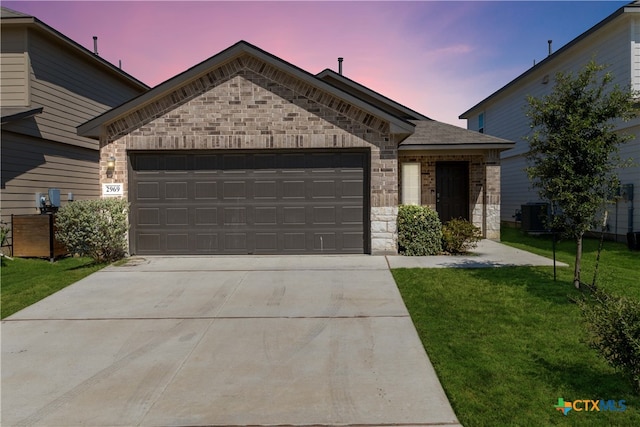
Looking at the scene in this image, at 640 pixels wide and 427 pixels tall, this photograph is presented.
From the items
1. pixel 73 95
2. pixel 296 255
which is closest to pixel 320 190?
pixel 296 255

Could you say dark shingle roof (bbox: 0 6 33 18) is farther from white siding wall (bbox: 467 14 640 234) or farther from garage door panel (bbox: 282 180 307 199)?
white siding wall (bbox: 467 14 640 234)

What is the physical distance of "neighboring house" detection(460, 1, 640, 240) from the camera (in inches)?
498

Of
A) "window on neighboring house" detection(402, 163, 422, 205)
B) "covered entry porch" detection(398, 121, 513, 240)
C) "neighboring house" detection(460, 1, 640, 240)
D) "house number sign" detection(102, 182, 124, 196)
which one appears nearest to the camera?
"house number sign" detection(102, 182, 124, 196)

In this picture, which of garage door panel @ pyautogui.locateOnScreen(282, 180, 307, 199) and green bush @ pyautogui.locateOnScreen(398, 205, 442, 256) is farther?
garage door panel @ pyautogui.locateOnScreen(282, 180, 307, 199)

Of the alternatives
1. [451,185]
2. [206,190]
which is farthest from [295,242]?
[451,185]

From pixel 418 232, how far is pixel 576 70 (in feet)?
38.9

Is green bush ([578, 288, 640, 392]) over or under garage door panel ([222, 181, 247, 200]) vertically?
under

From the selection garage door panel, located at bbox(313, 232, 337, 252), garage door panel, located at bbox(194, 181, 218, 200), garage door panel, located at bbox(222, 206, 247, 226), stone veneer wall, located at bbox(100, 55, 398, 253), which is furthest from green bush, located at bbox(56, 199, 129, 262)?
garage door panel, located at bbox(313, 232, 337, 252)

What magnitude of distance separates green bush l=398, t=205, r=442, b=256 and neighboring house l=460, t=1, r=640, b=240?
3645 millimetres

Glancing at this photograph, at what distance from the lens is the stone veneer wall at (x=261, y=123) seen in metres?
10.1

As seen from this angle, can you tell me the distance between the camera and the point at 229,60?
32.8 ft

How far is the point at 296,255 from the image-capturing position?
10.3 m

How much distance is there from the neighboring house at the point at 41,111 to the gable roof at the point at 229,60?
3537mm

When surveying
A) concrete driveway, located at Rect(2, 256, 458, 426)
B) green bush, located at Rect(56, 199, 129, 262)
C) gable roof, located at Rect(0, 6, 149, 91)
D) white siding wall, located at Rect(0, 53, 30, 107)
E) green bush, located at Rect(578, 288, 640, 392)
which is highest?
gable roof, located at Rect(0, 6, 149, 91)
